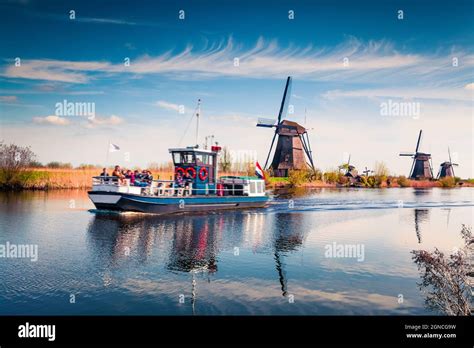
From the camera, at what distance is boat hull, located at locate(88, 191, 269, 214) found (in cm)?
2745

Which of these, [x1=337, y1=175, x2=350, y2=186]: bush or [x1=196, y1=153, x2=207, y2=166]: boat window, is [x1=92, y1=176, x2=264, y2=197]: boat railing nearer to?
[x1=196, y1=153, x2=207, y2=166]: boat window

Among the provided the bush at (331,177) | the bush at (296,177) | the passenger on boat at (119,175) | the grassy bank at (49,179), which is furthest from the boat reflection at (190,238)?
the bush at (331,177)

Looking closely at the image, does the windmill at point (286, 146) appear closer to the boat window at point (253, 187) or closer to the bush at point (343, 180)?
the bush at point (343, 180)

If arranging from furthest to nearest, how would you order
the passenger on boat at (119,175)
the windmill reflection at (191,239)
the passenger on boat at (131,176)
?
the passenger on boat at (131,176)
the passenger on boat at (119,175)
the windmill reflection at (191,239)

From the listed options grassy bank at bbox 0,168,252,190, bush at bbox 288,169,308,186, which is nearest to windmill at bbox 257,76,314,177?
bush at bbox 288,169,308,186

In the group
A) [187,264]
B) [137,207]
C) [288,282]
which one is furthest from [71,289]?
[137,207]

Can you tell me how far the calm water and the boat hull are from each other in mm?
950

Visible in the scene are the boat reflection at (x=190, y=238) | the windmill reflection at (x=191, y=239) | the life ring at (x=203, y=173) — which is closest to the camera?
the windmill reflection at (x=191, y=239)

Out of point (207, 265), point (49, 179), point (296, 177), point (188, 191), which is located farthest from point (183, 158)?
point (296, 177)

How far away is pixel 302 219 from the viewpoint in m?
29.8

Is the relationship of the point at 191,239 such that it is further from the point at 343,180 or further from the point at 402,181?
the point at 402,181

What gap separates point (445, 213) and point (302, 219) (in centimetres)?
1515

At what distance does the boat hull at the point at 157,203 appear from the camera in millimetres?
27453

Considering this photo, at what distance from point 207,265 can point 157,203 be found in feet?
44.9
